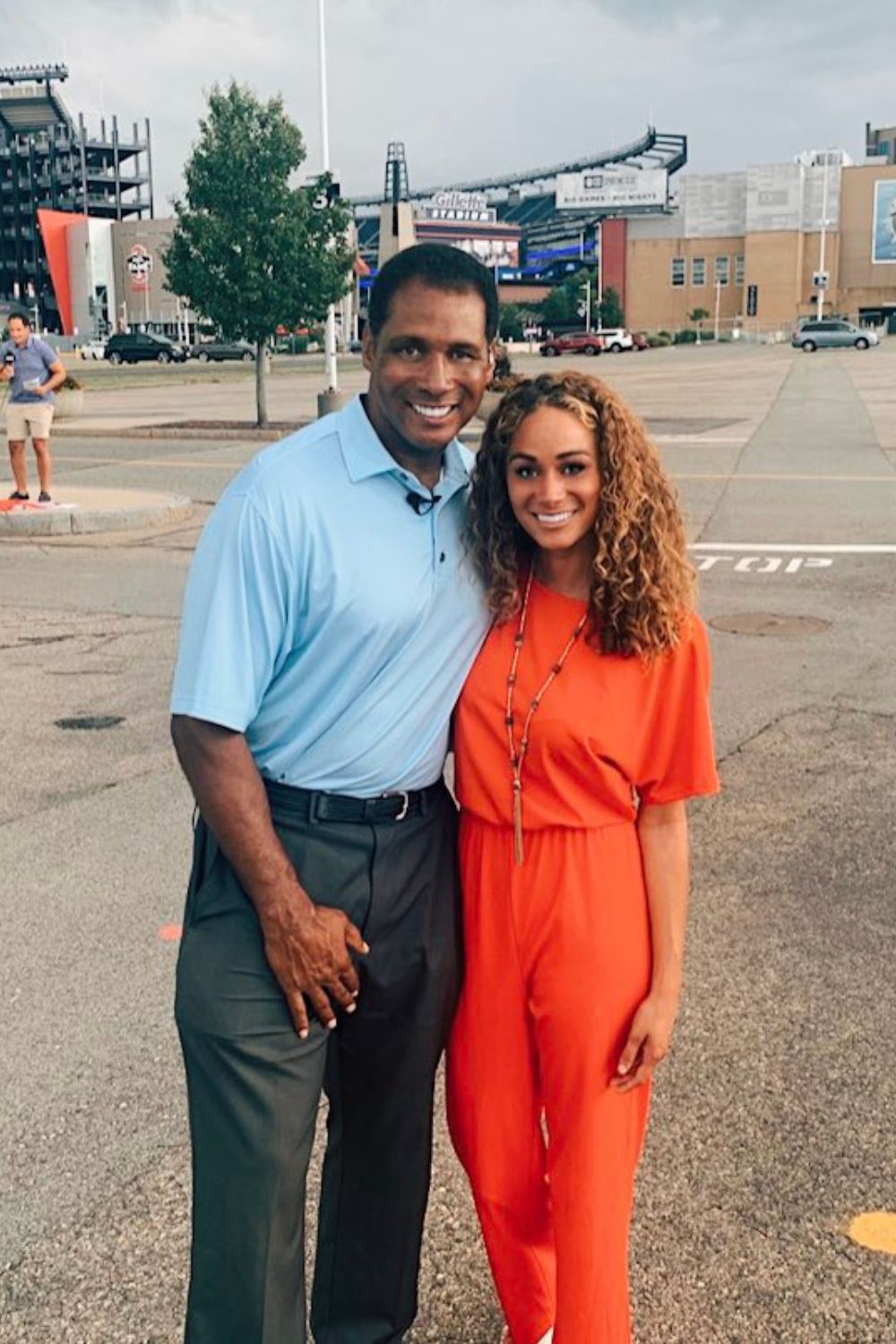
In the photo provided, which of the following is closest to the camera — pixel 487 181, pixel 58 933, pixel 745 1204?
pixel 745 1204

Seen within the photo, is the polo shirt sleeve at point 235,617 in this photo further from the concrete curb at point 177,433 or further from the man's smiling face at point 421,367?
the concrete curb at point 177,433

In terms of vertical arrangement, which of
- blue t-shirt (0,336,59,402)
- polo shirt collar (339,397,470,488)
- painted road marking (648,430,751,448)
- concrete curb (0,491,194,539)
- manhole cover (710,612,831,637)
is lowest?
manhole cover (710,612,831,637)

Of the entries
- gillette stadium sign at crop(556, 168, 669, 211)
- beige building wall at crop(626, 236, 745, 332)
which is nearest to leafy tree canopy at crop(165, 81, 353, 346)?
beige building wall at crop(626, 236, 745, 332)

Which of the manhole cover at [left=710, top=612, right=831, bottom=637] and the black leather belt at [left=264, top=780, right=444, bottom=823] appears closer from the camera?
the black leather belt at [left=264, top=780, right=444, bottom=823]

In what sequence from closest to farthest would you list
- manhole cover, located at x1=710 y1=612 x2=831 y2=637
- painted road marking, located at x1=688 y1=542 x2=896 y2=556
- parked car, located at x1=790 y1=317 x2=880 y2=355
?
manhole cover, located at x1=710 y1=612 x2=831 y2=637 → painted road marking, located at x1=688 y1=542 x2=896 y2=556 → parked car, located at x1=790 y1=317 x2=880 y2=355

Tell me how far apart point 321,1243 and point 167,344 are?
7450 centimetres

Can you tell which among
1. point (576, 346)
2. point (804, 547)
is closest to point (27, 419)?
point (804, 547)

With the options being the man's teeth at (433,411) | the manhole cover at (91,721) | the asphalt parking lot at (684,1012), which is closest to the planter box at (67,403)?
the asphalt parking lot at (684,1012)

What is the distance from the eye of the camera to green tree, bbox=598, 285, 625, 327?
12181cm

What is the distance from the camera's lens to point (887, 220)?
118125 millimetres

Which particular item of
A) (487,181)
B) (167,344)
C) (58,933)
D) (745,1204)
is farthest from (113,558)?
(487,181)

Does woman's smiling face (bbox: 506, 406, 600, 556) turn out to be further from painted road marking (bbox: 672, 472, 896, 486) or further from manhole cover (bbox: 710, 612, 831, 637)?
painted road marking (bbox: 672, 472, 896, 486)

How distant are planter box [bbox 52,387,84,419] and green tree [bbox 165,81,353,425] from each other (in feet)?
17.9

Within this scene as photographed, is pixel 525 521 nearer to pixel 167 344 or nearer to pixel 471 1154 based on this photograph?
pixel 471 1154
